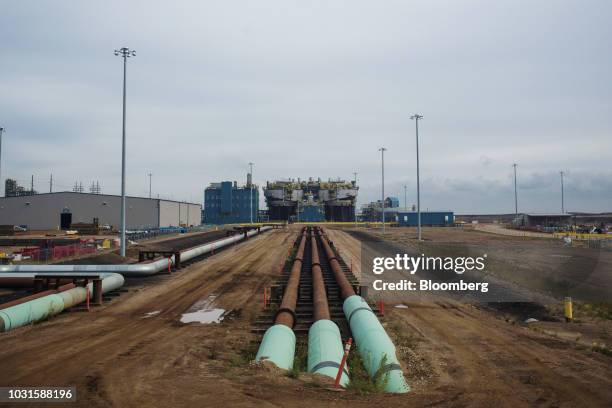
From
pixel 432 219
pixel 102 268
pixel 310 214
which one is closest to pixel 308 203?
pixel 310 214

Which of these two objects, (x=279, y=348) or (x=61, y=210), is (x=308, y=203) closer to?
(x=61, y=210)

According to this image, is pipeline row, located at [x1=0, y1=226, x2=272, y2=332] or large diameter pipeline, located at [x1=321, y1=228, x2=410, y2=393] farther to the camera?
pipeline row, located at [x1=0, y1=226, x2=272, y2=332]

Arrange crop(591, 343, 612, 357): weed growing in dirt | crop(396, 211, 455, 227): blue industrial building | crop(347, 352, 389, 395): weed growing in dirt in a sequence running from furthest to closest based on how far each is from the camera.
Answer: crop(396, 211, 455, 227): blue industrial building < crop(591, 343, 612, 357): weed growing in dirt < crop(347, 352, 389, 395): weed growing in dirt

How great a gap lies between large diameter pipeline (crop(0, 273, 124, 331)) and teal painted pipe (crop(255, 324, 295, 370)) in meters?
→ 8.27

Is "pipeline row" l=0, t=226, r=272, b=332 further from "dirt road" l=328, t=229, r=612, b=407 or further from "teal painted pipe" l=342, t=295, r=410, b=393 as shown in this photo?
"dirt road" l=328, t=229, r=612, b=407

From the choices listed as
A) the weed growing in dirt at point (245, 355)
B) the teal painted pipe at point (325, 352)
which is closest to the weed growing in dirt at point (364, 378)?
the teal painted pipe at point (325, 352)

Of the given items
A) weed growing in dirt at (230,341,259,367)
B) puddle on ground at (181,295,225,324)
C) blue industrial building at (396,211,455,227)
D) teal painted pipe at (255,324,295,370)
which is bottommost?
puddle on ground at (181,295,225,324)

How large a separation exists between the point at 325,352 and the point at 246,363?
1860mm

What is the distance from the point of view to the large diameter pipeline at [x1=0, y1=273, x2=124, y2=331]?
12.4 m

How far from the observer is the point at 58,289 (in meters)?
16.3

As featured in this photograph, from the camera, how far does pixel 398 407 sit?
267 inches

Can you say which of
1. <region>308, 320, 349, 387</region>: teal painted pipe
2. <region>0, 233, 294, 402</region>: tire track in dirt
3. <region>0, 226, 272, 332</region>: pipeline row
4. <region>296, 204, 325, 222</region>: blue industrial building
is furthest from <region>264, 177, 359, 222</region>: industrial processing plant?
<region>308, 320, 349, 387</region>: teal painted pipe

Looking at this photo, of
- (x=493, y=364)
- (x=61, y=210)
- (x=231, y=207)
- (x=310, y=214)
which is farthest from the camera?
(x=310, y=214)

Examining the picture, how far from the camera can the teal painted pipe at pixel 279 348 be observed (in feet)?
29.9
